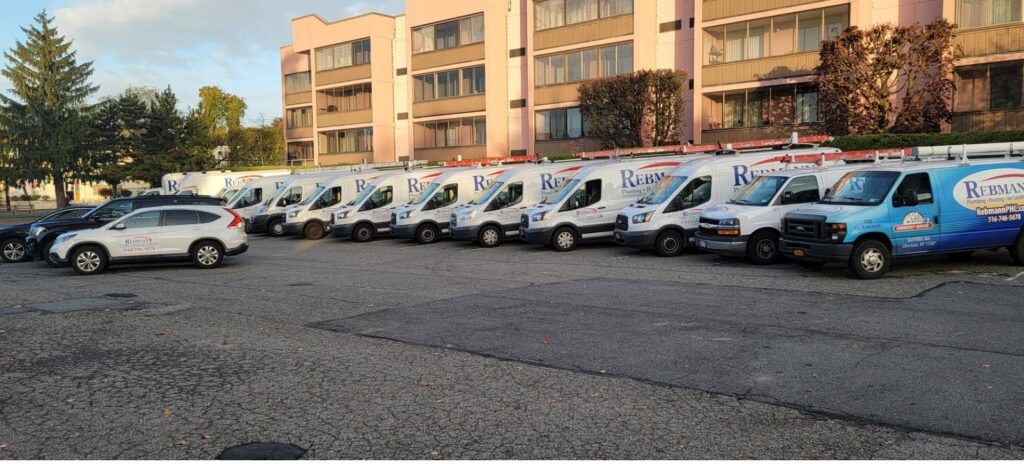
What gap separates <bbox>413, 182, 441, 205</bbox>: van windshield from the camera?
22.8 metres

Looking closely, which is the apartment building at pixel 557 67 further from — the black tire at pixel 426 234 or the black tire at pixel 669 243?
the black tire at pixel 669 243

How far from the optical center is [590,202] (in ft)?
63.3

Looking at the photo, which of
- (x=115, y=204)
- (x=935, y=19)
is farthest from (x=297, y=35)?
(x=935, y=19)

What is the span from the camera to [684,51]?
3372 cm

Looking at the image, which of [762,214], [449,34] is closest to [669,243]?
[762,214]

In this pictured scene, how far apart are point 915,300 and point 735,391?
18.4 ft

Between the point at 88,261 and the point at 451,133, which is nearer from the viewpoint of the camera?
the point at 88,261

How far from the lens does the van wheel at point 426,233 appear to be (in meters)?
22.5

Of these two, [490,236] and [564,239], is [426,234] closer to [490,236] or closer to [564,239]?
[490,236]

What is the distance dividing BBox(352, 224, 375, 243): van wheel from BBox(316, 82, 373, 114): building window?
25141mm

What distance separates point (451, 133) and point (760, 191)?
29.7 m

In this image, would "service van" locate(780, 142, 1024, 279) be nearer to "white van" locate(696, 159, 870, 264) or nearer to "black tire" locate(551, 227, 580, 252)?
"white van" locate(696, 159, 870, 264)

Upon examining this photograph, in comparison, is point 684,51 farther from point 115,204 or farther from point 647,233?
point 115,204

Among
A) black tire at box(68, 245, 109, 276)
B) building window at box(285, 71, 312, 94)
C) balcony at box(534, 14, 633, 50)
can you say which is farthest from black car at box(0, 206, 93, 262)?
building window at box(285, 71, 312, 94)
